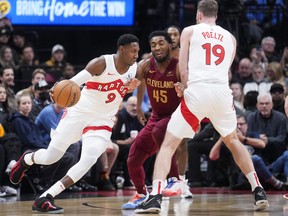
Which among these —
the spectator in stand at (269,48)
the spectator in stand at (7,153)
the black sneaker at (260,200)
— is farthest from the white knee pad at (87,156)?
the spectator in stand at (269,48)

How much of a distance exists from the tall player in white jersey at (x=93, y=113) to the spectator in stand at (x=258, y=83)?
557cm

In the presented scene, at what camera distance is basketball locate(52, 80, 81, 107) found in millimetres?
7871

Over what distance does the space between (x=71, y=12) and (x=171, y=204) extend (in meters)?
6.80

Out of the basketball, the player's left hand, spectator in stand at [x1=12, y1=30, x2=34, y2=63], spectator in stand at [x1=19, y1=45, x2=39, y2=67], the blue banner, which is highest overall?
the blue banner

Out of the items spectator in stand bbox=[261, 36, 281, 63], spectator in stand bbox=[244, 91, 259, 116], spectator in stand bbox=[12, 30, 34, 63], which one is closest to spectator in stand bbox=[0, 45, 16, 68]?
spectator in stand bbox=[12, 30, 34, 63]

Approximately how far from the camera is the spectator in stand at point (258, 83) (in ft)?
45.3

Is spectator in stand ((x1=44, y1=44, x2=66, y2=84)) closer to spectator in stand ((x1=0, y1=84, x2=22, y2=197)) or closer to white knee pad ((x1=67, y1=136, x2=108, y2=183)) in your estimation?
spectator in stand ((x1=0, y1=84, x2=22, y2=197))

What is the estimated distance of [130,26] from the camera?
15.6 meters

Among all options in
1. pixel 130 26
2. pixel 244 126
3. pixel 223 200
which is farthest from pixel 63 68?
pixel 223 200

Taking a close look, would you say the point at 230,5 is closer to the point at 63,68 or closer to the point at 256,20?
the point at 256,20

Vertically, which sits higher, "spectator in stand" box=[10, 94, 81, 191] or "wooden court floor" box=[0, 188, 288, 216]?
"spectator in stand" box=[10, 94, 81, 191]

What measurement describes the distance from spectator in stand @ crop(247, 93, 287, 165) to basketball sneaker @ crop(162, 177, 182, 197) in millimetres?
2682

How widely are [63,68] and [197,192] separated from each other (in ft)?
14.5

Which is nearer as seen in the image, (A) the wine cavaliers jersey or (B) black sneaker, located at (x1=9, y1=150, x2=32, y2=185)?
(B) black sneaker, located at (x1=9, y1=150, x2=32, y2=185)
